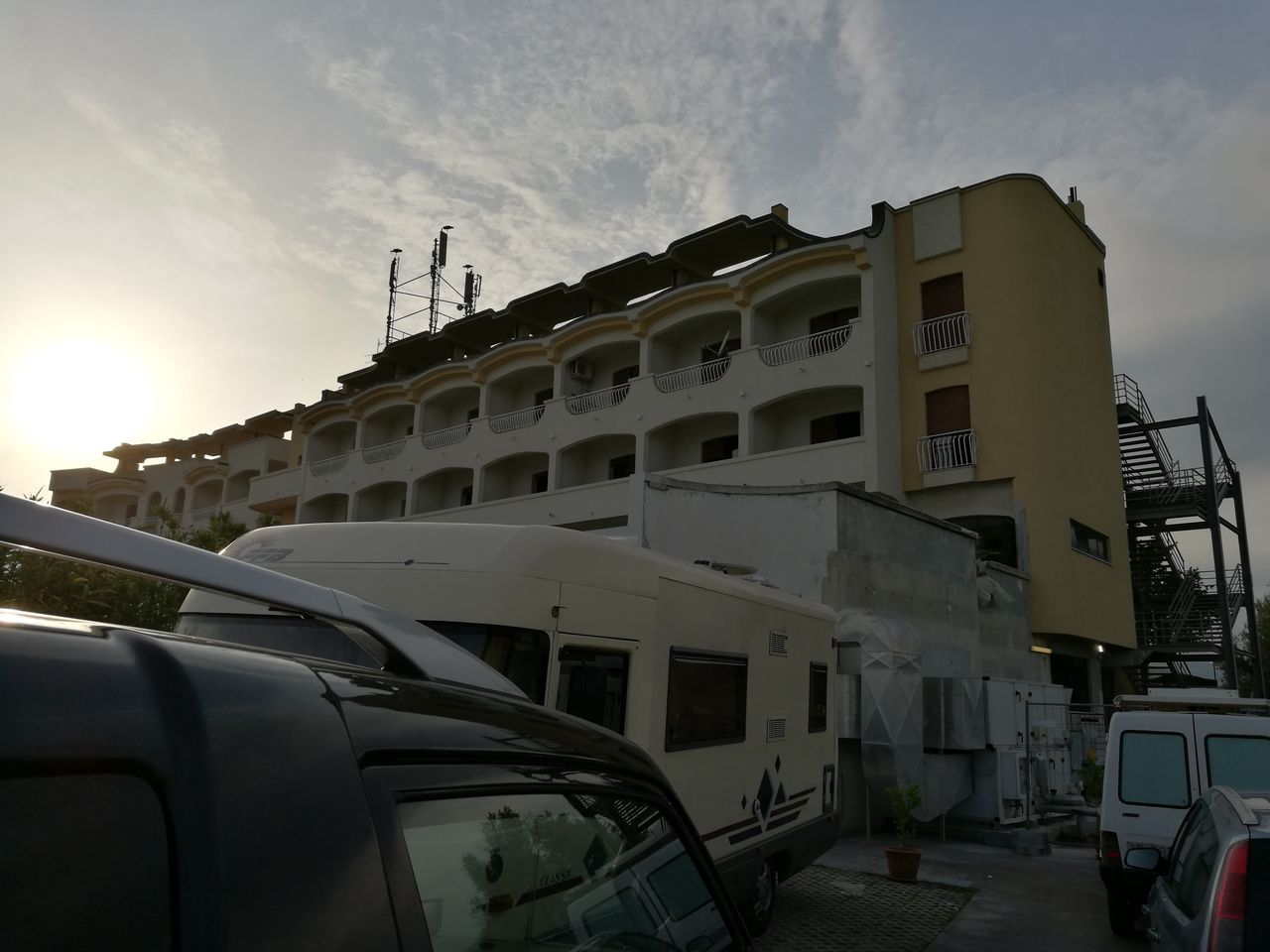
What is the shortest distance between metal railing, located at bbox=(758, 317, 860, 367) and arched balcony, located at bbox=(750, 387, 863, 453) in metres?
1.14

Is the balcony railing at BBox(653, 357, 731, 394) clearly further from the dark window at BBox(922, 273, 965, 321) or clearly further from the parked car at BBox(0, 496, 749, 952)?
the parked car at BBox(0, 496, 749, 952)

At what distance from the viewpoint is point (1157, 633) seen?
97.5ft

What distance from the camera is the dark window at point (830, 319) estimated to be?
2748 cm

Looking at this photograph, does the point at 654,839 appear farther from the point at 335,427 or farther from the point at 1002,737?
the point at 335,427

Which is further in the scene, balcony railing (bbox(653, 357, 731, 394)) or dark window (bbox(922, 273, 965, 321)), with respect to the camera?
balcony railing (bbox(653, 357, 731, 394))

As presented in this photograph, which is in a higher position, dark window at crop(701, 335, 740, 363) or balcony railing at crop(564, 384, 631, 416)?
dark window at crop(701, 335, 740, 363)

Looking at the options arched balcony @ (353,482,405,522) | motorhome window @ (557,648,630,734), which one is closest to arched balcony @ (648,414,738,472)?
arched balcony @ (353,482,405,522)

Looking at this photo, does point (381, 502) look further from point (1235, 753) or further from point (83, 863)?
point (83, 863)

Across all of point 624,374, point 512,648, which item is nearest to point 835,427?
point 624,374

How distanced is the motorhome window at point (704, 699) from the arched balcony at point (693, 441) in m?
21.1

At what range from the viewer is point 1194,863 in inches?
188

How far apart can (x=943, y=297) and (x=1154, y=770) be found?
19633 mm

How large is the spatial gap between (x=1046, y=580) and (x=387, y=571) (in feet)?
71.8

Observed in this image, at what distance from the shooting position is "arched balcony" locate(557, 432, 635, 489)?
3170 cm
